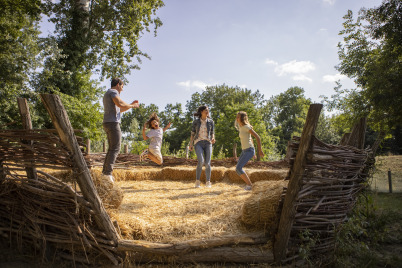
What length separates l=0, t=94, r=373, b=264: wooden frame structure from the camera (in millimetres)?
2574

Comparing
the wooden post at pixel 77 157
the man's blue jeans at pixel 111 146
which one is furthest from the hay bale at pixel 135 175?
the wooden post at pixel 77 157

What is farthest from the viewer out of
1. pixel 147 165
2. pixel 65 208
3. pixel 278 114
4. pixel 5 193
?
pixel 278 114

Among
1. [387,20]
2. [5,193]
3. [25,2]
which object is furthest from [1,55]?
[387,20]

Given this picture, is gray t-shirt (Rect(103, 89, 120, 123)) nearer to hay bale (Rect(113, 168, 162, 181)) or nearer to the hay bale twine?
the hay bale twine

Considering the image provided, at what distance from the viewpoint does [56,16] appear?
47.6ft

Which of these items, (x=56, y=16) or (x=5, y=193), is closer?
(x=5, y=193)

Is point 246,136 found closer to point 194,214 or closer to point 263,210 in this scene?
point 194,214

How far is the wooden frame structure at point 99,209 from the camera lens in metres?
2.57

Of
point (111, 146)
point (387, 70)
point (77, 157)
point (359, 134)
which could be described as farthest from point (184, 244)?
point (387, 70)

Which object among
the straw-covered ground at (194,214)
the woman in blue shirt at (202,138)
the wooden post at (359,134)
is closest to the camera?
the straw-covered ground at (194,214)

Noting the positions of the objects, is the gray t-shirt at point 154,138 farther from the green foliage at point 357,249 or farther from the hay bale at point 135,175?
the green foliage at point 357,249

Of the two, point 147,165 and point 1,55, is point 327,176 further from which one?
point 1,55

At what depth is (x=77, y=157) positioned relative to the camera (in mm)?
2629

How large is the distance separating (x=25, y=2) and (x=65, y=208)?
12.2 m
